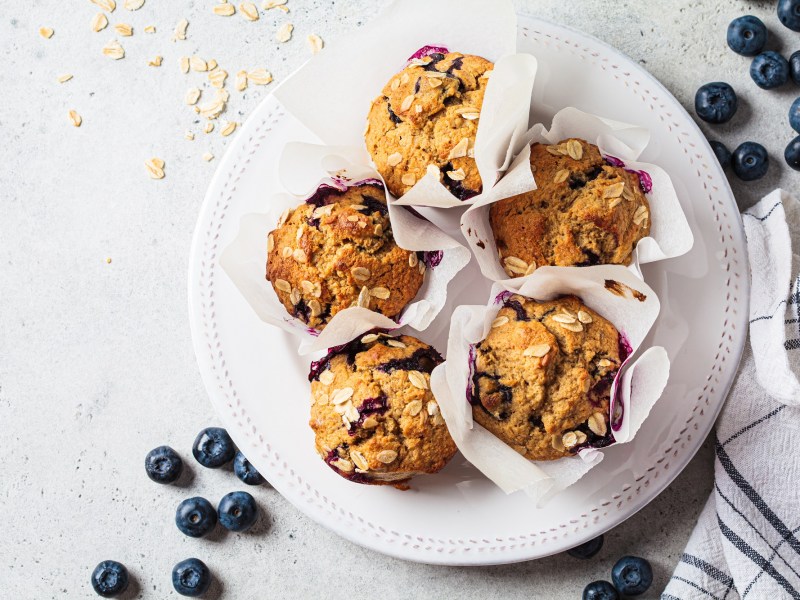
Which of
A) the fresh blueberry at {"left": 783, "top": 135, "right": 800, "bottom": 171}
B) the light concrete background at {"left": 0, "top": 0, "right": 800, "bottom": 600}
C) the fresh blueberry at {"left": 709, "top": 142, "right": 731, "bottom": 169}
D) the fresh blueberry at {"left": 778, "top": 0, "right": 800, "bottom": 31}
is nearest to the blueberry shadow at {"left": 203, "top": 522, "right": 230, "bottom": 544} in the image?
the light concrete background at {"left": 0, "top": 0, "right": 800, "bottom": 600}

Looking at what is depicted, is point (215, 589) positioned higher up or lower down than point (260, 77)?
lower down

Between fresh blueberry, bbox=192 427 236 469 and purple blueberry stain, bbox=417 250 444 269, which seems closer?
purple blueberry stain, bbox=417 250 444 269

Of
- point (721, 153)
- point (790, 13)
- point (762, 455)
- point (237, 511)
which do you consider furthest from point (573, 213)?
point (237, 511)

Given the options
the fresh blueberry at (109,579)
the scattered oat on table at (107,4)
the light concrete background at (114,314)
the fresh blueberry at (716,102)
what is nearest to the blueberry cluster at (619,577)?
the light concrete background at (114,314)

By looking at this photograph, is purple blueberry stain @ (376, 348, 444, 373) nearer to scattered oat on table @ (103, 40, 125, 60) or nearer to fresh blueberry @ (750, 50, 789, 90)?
fresh blueberry @ (750, 50, 789, 90)

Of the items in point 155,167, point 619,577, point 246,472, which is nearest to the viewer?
point 619,577

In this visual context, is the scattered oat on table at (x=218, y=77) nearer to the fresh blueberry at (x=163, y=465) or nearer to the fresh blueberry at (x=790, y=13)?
the fresh blueberry at (x=163, y=465)

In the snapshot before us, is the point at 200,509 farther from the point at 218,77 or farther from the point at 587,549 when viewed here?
the point at 218,77
